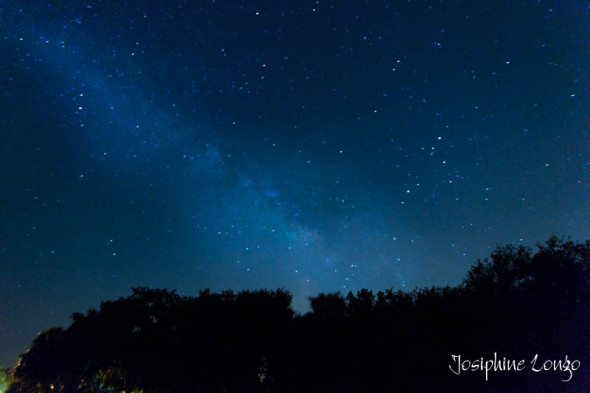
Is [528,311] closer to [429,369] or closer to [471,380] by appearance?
[471,380]

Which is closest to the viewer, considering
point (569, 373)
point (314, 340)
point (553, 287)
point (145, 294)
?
point (569, 373)

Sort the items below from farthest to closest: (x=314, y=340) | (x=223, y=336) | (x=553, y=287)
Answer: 1. (x=223, y=336)
2. (x=314, y=340)
3. (x=553, y=287)

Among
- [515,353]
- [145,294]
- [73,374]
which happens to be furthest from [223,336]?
[515,353]

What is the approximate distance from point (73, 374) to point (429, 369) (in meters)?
26.4

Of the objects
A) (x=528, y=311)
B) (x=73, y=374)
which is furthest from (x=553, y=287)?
(x=73, y=374)

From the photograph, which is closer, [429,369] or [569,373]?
[569,373]

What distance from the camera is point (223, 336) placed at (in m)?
19.8

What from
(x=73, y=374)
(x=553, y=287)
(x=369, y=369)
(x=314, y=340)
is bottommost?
(x=73, y=374)

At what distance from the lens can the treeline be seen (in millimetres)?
12711

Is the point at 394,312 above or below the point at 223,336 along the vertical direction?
above

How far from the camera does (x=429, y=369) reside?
13734mm

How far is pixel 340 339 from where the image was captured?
681 inches

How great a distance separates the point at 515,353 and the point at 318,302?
459 inches

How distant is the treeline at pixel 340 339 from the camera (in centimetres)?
1271
